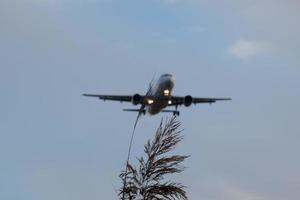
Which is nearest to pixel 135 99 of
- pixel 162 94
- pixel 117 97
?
pixel 162 94

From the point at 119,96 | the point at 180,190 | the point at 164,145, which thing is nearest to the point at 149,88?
the point at 164,145

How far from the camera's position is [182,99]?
79500 mm

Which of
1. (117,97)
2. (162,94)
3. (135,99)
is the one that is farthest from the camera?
(117,97)

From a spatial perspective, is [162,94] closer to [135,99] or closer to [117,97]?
[135,99]

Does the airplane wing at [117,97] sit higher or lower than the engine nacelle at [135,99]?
higher

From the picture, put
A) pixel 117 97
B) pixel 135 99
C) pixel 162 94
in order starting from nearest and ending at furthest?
pixel 162 94, pixel 135 99, pixel 117 97

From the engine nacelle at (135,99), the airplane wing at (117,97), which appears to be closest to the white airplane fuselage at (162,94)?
the engine nacelle at (135,99)

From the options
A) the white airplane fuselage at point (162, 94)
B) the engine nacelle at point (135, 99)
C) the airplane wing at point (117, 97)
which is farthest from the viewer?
the airplane wing at point (117, 97)

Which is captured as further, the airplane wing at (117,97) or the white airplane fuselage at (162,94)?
the airplane wing at (117,97)

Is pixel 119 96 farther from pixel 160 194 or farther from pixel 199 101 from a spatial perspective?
pixel 160 194

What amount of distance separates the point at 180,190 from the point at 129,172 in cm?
67

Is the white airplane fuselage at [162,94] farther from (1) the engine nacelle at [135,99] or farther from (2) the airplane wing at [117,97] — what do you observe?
(2) the airplane wing at [117,97]

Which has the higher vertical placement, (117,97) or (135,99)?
(117,97)

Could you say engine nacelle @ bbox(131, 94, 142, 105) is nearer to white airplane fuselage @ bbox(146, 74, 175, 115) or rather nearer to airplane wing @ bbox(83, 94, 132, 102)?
white airplane fuselage @ bbox(146, 74, 175, 115)
